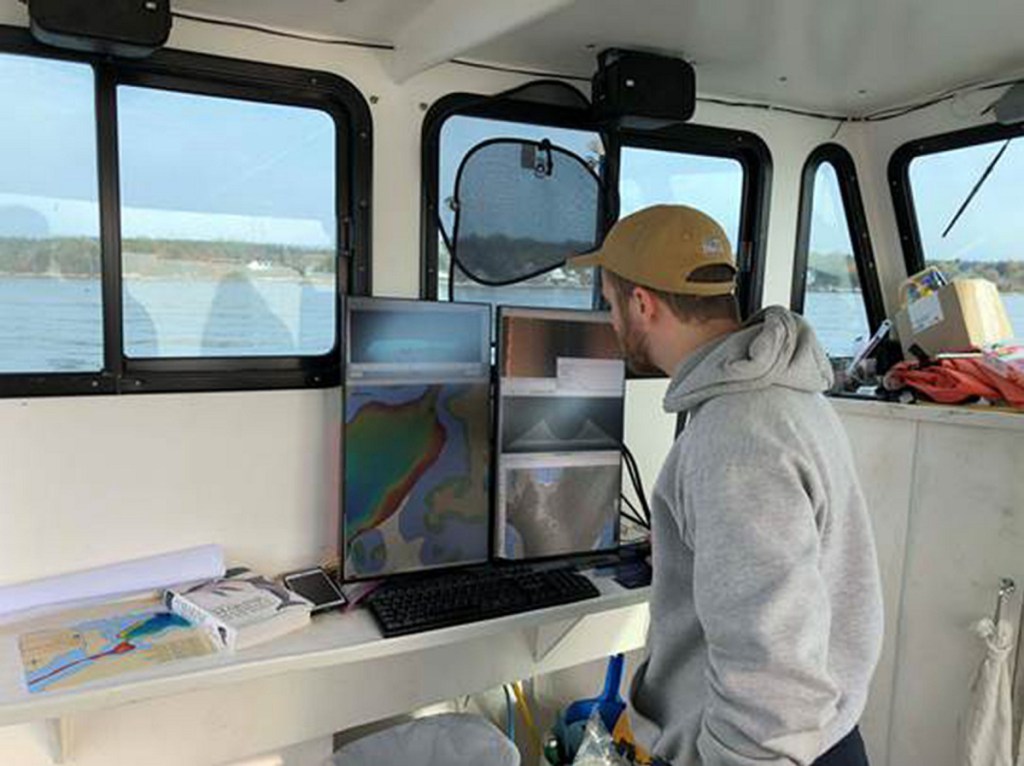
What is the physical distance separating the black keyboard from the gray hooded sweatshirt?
47 cm

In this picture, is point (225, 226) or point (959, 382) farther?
point (959, 382)

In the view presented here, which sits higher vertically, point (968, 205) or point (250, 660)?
point (968, 205)

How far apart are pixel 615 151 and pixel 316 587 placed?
1.44m

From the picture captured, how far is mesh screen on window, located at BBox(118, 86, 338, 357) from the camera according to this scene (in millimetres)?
1660

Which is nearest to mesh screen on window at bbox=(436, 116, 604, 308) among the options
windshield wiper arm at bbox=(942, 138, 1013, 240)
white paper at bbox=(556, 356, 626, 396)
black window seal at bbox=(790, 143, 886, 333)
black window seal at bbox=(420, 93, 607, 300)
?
black window seal at bbox=(420, 93, 607, 300)

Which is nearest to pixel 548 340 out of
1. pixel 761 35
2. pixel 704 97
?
pixel 761 35

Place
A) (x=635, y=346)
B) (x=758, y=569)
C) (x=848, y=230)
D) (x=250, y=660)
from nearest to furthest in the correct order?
(x=758, y=569)
(x=635, y=346)
(x=250, y=660)
(x=848, y=230)

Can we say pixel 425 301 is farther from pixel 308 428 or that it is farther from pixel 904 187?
pixel 904 187

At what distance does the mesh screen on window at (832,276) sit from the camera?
8.50 ft

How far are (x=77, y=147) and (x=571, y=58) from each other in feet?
3.92

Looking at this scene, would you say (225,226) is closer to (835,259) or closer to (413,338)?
(413,338)

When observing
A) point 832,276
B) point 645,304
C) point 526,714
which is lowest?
point 526,714

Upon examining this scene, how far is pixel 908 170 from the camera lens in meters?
2.47

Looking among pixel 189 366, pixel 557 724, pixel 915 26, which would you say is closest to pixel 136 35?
pixel 189 366
